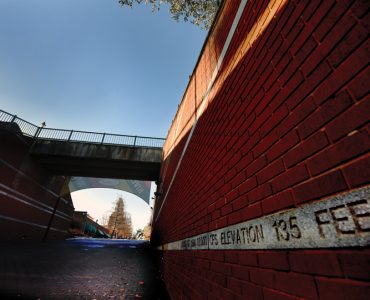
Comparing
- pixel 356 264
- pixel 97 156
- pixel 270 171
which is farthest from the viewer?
pixel 97 156

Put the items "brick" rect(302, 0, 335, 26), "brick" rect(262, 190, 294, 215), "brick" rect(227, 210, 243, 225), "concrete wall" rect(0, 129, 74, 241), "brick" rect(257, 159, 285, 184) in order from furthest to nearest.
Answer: "concrete wall" rect(0, 129, 74, 241), "brick" rect(227, 210, 243, 225), "brick" rect(257, 159, 285, 184), "brick" rect(262, 190, 294, 215), "brick" rect(302, 0, 335, 26)

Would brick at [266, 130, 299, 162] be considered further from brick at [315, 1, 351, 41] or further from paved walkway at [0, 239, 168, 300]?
paved walkway at [0, 239, 168, 300]

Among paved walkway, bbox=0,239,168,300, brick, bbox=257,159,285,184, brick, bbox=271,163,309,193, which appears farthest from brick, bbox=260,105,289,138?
paved walkway, bbox=0,239,168,300

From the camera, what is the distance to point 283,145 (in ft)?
4.46

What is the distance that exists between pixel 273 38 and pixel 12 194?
1891 centimetres

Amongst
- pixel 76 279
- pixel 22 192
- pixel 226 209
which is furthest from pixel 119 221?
pixel 226 209

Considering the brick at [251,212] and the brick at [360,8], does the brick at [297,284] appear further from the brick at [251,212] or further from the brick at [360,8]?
the brick at [360,8]

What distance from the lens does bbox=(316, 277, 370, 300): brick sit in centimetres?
77

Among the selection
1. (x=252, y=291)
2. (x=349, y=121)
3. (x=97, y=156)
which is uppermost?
(x=97, y=156)

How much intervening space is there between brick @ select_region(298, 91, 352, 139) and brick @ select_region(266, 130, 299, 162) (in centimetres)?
5

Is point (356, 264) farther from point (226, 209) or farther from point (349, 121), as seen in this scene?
point (226, 209)

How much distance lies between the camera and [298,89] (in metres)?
1.29

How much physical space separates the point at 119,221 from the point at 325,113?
2768 inches

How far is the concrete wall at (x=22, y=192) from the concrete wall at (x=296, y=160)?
651 inches
